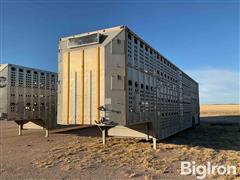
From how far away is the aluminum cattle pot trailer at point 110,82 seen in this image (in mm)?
6895

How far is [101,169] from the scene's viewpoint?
6.32 metres

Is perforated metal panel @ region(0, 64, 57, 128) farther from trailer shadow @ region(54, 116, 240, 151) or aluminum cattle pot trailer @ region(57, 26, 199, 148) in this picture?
aluminum cattle pot trailer @ region(57, 26, 199, 148)

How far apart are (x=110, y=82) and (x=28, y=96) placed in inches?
297

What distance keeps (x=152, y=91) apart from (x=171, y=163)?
2.95m

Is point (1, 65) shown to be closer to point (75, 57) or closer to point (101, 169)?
point (75, 57)

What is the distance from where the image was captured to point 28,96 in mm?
12750

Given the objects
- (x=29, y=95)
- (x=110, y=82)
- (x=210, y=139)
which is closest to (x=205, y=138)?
(x=210, y=139)

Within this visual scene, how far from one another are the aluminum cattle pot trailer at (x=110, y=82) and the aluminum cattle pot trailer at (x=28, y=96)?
4.94 metres

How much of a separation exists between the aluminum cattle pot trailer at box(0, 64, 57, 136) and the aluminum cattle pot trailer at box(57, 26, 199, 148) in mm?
4938

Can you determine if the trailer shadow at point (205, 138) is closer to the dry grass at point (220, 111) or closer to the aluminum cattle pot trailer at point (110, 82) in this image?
the aluminum cattle pot trailer at point (110, 82)

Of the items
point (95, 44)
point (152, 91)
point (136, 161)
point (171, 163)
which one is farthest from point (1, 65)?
point (171, 163)

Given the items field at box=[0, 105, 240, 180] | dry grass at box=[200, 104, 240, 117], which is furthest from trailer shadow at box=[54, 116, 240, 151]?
dry grass at box=[200, 104, 240, 117]

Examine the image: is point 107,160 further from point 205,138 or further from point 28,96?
point 28,96

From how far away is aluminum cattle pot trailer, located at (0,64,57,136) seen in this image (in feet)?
37.6
